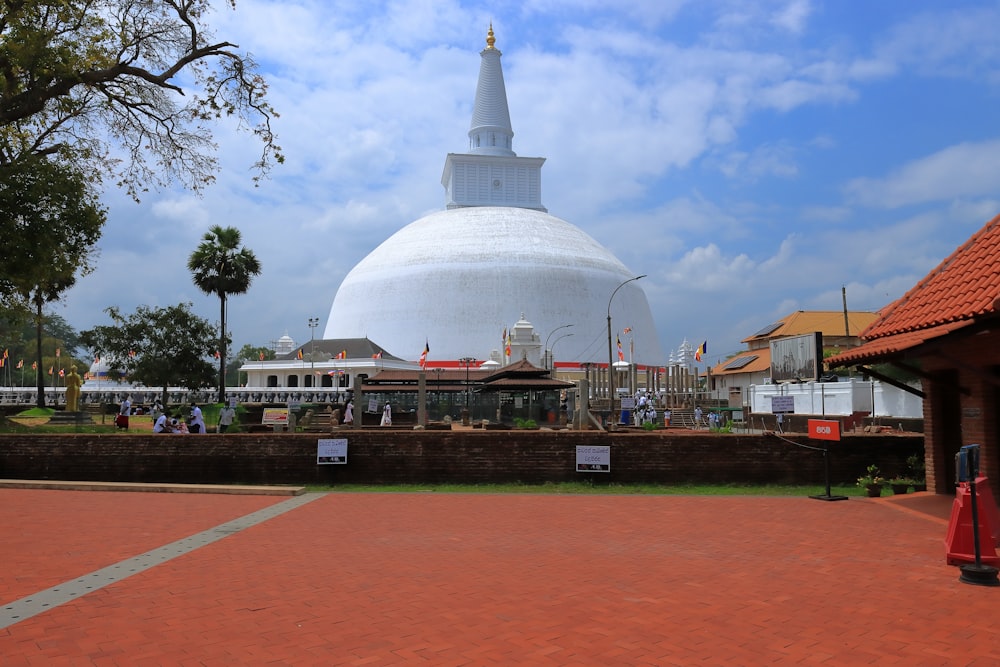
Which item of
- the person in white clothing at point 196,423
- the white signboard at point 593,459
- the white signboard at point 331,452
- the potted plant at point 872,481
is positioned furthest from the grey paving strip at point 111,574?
the potted plant at point 872,481

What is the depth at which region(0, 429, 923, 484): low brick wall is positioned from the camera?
564 inches

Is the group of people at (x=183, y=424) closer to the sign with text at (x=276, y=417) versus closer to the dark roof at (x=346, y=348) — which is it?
the sign with text at (x=276, y=417)

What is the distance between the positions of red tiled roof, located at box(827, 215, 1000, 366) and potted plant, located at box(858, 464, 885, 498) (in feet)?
7.12

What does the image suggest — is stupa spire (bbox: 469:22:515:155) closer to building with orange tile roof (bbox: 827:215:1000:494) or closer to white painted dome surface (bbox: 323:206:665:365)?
white painted dome surface (bbox: 323:206:665:365)

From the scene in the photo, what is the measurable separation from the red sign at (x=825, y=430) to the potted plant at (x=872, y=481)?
3.55 ft

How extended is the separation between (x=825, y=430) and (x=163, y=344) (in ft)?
108

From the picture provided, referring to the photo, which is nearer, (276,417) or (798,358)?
(798,358)

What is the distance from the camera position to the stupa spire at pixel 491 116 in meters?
66.7

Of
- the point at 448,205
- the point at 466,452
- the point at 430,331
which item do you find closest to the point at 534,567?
the point at 466,452

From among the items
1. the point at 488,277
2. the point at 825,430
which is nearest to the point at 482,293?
the point at 488,277

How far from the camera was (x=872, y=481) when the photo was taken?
13.3 metres

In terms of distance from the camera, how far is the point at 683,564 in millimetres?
7836

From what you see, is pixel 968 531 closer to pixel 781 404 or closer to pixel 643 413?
pixel 781 404

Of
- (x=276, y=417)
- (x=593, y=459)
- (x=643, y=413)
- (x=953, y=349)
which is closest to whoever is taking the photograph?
(x=953, y=349)
